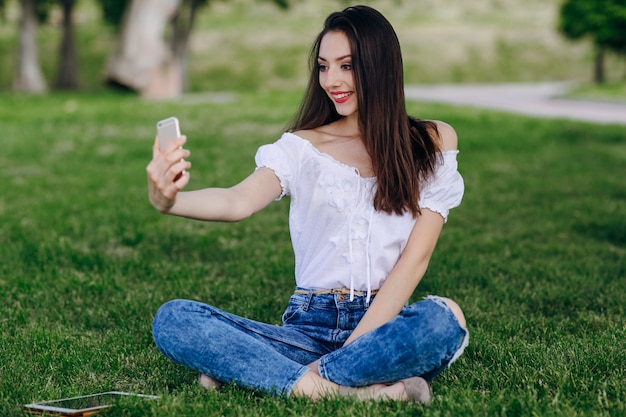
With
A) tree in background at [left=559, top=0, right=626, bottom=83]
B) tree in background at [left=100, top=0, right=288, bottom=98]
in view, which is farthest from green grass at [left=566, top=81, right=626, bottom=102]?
tree in background at [left=100, top=0, right=288, bottom=98]

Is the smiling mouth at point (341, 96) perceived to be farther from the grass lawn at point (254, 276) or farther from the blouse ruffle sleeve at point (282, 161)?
the grass lawn at point (254, 276)

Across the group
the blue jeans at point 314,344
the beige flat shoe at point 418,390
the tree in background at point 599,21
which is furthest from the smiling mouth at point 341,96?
the tree in background at point 599,21

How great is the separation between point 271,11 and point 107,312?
5957 centimetres

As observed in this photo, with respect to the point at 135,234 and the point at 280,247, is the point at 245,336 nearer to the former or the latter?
the point at 280,247

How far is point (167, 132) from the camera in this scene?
9.71 ft

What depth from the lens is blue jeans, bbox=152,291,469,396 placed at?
10.9ft

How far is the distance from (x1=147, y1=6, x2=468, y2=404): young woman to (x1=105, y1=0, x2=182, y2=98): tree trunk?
18753 millimetres

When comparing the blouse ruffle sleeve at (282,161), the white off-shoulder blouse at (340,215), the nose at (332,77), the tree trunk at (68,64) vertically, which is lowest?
the tree trunk at (68,64)

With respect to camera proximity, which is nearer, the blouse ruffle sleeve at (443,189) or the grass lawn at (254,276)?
the grass lawn at (254,276)

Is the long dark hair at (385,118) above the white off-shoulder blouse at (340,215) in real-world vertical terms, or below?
above

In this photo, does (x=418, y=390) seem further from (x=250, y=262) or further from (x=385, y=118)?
(x=250, y=262)

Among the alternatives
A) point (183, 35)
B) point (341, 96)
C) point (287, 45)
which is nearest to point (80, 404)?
point (341, 96)

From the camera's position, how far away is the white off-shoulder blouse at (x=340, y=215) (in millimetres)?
3756

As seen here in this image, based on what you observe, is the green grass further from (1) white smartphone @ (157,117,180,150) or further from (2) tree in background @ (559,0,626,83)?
(1) white smartphone @ (157,117,180,150)
